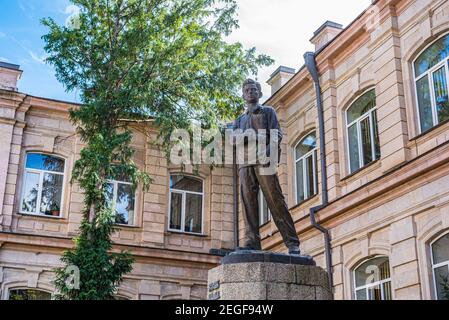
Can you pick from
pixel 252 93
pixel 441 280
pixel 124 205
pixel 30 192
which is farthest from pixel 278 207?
Answer: pixel 30 192

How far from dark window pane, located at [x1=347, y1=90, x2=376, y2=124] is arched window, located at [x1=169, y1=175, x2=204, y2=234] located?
6534 millimetres

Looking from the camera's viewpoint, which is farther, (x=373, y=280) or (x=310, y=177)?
(x=310, y=177)

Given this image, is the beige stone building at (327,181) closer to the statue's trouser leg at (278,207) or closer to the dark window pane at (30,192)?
the dark window pane at (30,192)

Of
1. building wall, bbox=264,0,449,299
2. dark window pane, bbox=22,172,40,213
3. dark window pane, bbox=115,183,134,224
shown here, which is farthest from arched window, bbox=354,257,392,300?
dark window pane, bbox=22,172,40,213

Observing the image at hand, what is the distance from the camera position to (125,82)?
1656cm

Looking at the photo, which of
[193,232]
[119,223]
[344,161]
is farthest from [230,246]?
[344,161]

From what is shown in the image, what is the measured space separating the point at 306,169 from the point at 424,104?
5262 mm

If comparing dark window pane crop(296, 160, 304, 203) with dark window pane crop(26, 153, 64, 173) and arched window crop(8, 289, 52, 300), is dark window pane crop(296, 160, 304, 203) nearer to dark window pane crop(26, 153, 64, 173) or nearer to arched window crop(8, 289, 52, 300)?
dark window pane crop(26, 153, 64, 173)

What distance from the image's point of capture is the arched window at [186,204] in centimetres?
2156

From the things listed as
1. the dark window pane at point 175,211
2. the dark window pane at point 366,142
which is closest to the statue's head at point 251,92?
the dark window pane at point 366,142

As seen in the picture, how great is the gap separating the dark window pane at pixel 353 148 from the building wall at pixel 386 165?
155 mm

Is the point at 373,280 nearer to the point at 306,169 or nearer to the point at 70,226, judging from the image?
the point at 306,169
